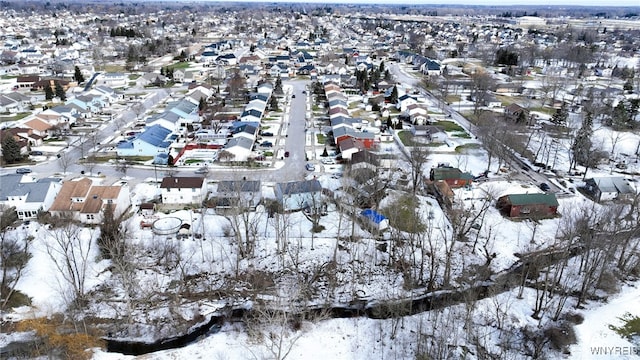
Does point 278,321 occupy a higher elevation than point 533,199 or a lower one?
lower

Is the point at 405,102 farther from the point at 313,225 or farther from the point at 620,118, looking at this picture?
the point at 313,225

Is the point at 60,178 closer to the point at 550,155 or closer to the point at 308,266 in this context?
the point at 308,266

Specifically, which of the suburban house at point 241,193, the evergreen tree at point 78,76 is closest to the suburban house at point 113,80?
the evergreen tree at point 78,76

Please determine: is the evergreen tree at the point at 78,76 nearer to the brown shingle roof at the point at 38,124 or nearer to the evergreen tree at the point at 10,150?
the brown shingle roof at the point at 38,124


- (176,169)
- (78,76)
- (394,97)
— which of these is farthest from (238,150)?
(78,76)

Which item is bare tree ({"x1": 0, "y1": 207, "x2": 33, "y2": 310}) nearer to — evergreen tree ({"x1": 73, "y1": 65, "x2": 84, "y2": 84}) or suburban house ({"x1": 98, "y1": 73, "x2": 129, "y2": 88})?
suburban house ({"x1": 98, "y1": 73, "x2": 129, "y2": 88})

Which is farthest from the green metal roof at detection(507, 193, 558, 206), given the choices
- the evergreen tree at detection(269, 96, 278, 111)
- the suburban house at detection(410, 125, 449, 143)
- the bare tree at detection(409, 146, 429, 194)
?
the evergreen tree at detection(269, 96, 278, 111)
